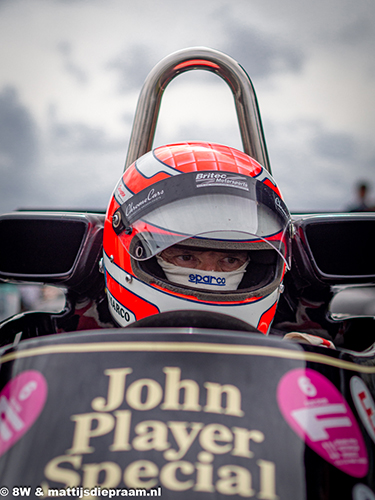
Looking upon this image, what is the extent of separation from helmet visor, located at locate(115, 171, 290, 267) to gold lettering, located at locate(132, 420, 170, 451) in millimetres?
640

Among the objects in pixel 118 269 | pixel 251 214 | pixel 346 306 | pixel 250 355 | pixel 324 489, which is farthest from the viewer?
pixel 346 306

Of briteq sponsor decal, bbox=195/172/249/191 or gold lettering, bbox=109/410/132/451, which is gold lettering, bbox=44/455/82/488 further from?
briteq sponsor decal, bbox=195/172/249/191

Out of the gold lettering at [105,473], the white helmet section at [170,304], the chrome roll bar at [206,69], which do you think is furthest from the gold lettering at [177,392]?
the chrome roll bar at [206,69]

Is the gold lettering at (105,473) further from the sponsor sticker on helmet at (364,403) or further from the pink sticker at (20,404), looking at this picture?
the sponsor sticker on helmet at (364,403)

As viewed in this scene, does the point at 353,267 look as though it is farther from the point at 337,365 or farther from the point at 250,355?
the point at 250,355

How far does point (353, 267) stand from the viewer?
1.66 metres

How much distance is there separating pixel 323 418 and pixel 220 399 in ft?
0.54

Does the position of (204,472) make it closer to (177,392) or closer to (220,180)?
(177,392)

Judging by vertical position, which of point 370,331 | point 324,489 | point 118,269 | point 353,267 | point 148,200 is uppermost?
point 353,267

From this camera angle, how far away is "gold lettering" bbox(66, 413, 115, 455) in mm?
564

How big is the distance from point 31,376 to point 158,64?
4.73 ft

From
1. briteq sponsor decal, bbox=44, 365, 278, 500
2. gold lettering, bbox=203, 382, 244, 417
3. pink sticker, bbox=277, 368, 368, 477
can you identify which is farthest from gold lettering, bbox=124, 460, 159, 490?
pink sticker, bbox=277, 368, 368, 477

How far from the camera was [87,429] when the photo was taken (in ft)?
1.91

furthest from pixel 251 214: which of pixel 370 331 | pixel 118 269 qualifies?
pixel 370 331
